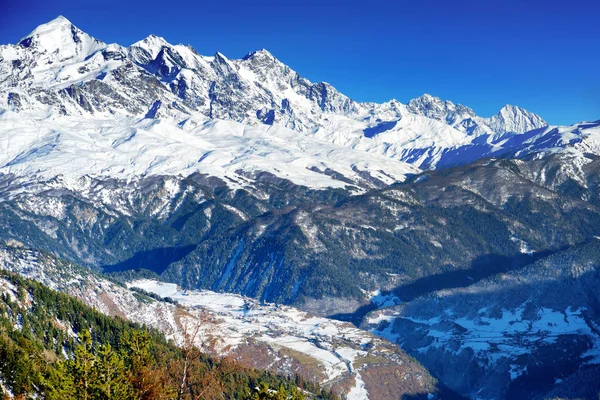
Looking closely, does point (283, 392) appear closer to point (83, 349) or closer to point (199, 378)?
point (199, 378)

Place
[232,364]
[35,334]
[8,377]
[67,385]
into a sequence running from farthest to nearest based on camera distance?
[35,334]
[8,377]
[232,364]
[67,385]

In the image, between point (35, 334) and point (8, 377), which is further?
point (35, 334)

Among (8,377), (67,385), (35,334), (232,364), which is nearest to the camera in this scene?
(67,385)

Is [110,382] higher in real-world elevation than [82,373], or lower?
lower

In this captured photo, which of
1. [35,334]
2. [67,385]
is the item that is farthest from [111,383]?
[35,334]

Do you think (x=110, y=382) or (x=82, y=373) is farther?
(x=82, y=373)

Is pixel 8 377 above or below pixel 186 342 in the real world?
below

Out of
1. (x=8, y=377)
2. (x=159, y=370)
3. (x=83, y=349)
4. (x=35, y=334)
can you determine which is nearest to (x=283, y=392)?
(x=159, y=370)

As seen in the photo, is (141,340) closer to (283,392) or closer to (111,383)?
(111,383)

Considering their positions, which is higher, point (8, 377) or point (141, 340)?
point (141, 340)
